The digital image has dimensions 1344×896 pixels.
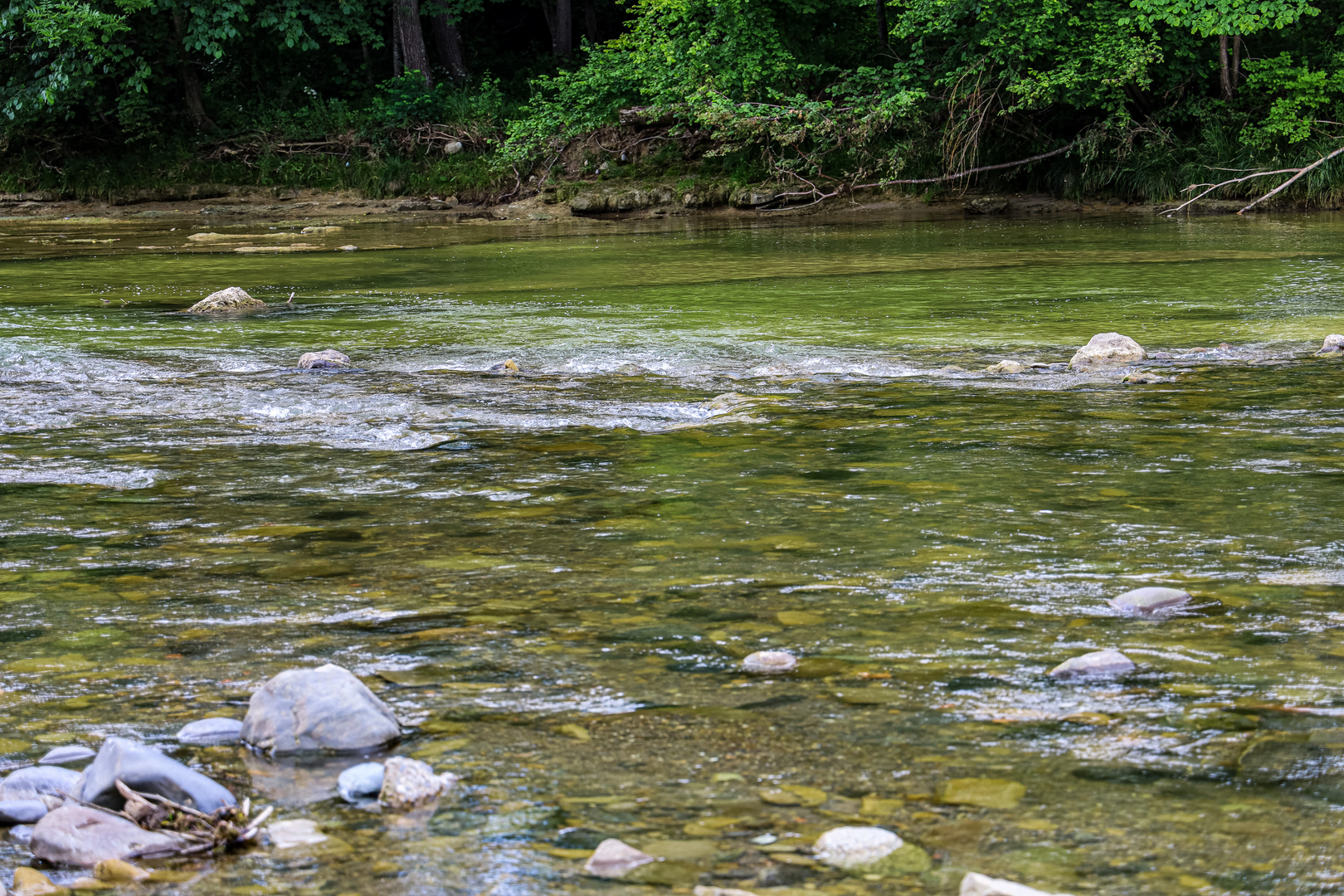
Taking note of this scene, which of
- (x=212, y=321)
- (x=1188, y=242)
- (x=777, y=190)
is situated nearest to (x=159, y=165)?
(x=777, y=190)

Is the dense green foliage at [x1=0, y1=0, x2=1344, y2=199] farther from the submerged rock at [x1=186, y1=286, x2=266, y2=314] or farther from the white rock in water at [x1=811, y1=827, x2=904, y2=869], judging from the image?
the white rock in water at [x1=811, y1=827, x2=904, y2=869]

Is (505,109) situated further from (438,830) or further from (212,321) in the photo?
(438,830)

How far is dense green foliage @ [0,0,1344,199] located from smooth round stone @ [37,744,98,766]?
1469 cm

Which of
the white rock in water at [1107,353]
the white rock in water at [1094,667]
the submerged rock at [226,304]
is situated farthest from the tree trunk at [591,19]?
the white rock in water at [1094,667]

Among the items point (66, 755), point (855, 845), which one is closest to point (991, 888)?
point (855, 845)

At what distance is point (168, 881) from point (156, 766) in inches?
7.7

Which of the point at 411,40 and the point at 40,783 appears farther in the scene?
the point at 411,40

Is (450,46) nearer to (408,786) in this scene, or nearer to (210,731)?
(210,731)

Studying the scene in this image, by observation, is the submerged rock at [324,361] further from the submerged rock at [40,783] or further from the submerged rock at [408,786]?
the submerged rock at [408,786]

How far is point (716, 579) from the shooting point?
309cm

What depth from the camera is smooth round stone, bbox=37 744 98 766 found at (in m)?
2.12

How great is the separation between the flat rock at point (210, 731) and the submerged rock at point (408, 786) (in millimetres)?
382

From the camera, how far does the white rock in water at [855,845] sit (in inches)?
69.4

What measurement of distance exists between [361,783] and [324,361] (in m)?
4.79
